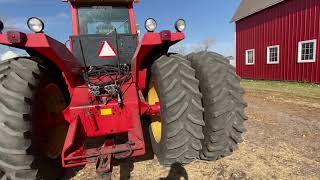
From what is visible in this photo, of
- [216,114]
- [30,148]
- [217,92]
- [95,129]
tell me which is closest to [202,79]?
[217,92]

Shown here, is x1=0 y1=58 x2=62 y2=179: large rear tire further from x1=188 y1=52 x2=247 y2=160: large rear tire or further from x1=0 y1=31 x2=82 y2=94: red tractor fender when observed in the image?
x1=188 y1=52 x2=247 y2=160: large rear tire

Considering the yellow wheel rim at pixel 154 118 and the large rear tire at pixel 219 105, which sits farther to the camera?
the yellow wheel rim at pixel 154 118

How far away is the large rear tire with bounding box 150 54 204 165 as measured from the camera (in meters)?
2.81

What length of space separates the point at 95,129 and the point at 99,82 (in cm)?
78

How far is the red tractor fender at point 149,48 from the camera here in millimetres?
2928

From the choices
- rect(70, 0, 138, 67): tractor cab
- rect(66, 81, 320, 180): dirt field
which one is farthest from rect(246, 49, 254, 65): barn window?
rect(70, 0, 138, 67): tractor cab

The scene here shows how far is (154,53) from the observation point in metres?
3.57

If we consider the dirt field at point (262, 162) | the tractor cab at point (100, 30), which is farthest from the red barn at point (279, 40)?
the tractor cab at point (100, 30)

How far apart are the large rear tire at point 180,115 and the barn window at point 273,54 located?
15.0 meters

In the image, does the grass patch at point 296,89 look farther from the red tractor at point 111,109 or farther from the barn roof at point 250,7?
the red tractor at point 111,109

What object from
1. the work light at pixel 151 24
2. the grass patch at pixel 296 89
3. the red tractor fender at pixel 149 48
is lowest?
the grass patch at pixel 296 89

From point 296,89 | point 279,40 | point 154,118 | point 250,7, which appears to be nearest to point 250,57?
point 279,40

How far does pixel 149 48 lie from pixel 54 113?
1.63m

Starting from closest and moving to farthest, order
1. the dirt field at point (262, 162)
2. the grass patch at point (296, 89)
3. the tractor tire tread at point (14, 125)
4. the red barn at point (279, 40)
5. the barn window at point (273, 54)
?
the tractor tire tread at point (14, 125) → the dirt field at point (262, 162) → the grass patch at point (296, 89) → the red barn at point (279, 40) → the barn window at point (273, 54)
